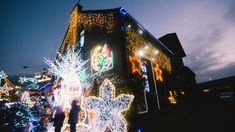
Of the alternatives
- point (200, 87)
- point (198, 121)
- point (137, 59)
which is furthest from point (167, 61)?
point (198, 121)

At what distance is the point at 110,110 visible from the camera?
9.19 meters

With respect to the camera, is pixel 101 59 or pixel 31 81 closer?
pixel 101 59

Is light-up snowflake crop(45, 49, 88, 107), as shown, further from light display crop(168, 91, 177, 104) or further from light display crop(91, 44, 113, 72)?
light display crop(168, 91, 177, 104)

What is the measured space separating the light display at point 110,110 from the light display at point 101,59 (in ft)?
6.94

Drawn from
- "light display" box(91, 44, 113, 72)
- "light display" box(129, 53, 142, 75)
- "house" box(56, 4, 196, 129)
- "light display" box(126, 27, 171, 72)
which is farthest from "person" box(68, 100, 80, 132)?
"light display" box(126, 27, 171, 72)

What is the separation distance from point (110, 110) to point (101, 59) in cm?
441

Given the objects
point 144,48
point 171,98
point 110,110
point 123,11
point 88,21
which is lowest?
point 110,110

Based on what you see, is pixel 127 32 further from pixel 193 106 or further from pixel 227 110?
pixel 227 110

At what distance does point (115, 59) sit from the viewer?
11.4 meters

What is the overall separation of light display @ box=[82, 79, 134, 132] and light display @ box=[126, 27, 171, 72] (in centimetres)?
403

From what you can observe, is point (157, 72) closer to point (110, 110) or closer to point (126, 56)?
point (126, 56)

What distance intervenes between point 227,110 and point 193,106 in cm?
134

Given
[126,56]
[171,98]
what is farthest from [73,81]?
[171,98]

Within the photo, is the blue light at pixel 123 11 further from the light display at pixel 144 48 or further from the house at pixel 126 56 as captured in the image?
the light display at pixel 144 48
